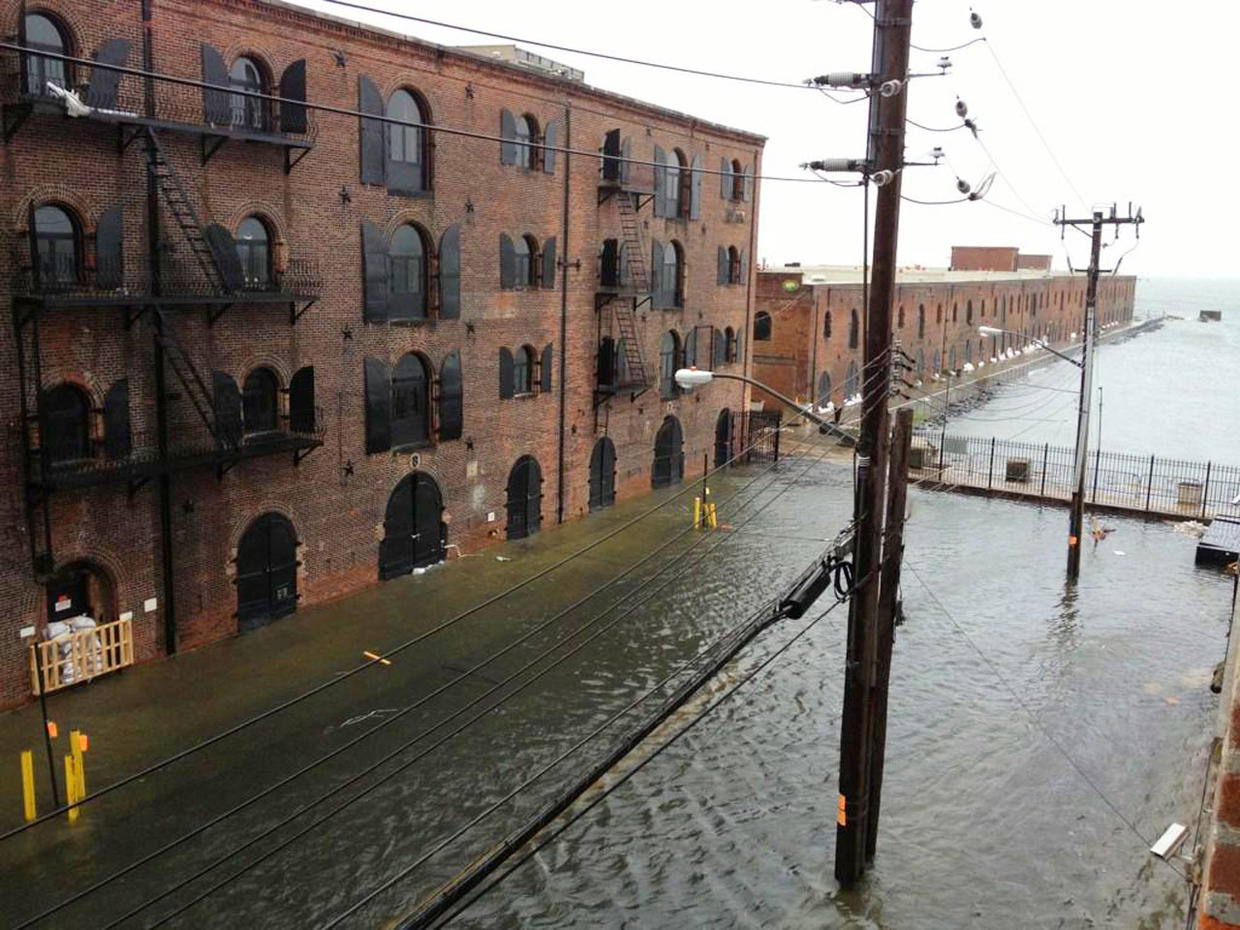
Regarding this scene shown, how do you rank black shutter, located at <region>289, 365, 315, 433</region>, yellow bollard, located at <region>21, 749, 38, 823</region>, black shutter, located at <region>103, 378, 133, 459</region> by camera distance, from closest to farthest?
yellow bollard, located at <region>21, 749, 38, 823</region>, black shutter, located at <region>103, 378, 133, 459</region>, black shutter, located at <region>289, 365, 315, 433</region>

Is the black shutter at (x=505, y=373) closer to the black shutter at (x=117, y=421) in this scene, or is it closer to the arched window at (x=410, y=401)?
the arched window at (x=410, y=401)

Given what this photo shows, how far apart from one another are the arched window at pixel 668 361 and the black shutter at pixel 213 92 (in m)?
Answer: 19.0

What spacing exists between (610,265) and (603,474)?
6689mm

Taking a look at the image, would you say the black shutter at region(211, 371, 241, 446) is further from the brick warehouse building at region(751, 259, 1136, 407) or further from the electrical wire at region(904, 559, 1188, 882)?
the brick warehouse building at region(751, 259, 1136, 407)

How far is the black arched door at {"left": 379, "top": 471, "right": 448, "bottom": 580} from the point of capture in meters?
25.9

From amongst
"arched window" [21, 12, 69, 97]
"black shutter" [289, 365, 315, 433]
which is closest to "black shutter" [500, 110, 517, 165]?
"black shutter" [289, 365, 315, 433]

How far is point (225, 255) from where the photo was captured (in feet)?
67.2

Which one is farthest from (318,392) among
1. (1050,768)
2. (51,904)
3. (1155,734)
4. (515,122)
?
(1155,734)

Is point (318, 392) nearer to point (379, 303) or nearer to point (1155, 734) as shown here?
point (379, 303)

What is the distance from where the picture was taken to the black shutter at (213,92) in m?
19.7

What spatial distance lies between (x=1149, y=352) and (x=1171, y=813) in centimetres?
11435

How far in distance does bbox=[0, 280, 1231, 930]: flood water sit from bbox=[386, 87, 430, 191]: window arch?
9628 millimetres

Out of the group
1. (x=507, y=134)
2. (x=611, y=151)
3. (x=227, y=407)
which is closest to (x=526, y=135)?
(x=507, y=134)

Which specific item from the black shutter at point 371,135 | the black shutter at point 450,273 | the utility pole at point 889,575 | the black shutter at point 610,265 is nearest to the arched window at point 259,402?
the black shutter at point 371,135
